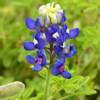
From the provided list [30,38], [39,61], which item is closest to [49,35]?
[39,61]

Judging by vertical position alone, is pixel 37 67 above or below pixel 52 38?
below

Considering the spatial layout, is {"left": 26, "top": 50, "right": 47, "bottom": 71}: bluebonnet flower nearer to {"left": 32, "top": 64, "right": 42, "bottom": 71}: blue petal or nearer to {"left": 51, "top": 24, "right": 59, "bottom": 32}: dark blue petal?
{"left": 32, "top": 64, "right": 42, "bottom": 71}: blue petal

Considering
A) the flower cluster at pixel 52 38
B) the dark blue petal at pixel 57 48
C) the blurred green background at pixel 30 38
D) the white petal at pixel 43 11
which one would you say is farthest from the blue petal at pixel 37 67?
the blurred green background at pixel 30 38

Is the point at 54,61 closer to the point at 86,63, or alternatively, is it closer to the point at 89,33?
the point at 89,33

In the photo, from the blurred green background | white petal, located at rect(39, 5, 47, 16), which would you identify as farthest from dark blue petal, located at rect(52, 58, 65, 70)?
the blurred green background

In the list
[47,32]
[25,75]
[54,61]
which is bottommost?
[25,75]

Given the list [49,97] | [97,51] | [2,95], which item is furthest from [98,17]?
[2,95]

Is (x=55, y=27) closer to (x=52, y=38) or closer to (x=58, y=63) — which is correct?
(x=52, y=38)
